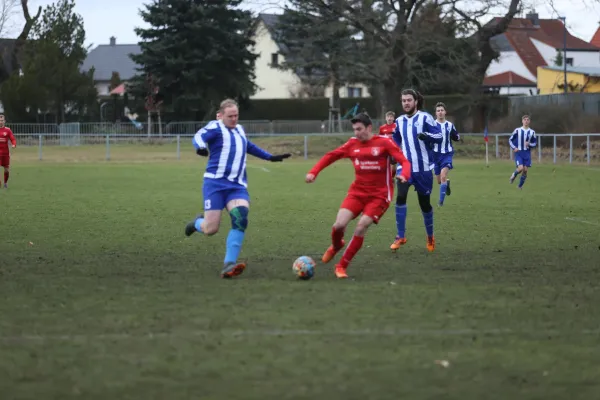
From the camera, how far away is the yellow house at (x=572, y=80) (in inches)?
2498

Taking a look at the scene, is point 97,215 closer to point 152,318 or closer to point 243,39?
point 152,318

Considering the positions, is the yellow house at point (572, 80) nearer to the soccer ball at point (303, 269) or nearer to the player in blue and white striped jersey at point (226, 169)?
the player in blue and white striped jersey at point (226, 169)

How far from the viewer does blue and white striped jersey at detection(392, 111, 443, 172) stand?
1316 centimetres

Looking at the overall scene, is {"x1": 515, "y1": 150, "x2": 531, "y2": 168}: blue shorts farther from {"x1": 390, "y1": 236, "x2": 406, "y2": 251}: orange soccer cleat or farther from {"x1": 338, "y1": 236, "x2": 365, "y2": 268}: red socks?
{"x1": 338, "y1": 236, "x2": 365, "y2": 268}: red socks

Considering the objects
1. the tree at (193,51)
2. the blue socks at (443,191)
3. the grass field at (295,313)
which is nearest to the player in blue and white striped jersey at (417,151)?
the grass field at (295,313)

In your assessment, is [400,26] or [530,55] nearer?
[400,26]

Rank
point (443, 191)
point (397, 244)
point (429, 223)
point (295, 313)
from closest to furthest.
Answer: point (295, 313)
point (397, 244)
point (429, 223)
point (443, 191)

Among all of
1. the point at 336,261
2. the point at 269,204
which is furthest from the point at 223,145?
the point at 269,204

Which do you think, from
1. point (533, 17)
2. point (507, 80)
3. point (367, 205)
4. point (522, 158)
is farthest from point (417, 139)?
point (507, 80)

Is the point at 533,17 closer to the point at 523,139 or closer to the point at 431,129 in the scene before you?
the point at 523,139

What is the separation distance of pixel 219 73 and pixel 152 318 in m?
56.6

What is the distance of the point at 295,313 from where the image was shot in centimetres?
802

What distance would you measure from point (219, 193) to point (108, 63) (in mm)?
95189

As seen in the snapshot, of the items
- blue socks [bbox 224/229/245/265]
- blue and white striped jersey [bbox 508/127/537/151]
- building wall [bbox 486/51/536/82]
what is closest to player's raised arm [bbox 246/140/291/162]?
blue socks [bbox 224/229/245/265]
